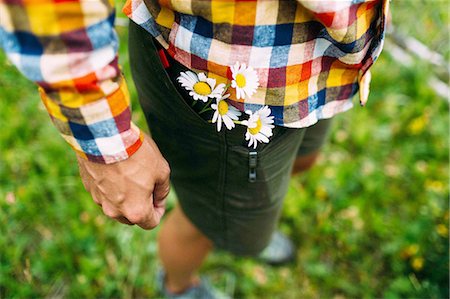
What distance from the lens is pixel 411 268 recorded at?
163 cm

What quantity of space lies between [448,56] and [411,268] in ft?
4.22

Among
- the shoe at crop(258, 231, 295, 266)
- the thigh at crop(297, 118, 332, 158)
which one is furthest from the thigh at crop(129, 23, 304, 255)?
the shoe at crop(258, 231, 295, 266)

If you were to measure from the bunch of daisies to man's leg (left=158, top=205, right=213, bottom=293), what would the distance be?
0.54m

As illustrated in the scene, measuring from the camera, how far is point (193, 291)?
161 cm

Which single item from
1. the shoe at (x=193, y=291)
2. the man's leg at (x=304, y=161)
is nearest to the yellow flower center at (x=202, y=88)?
the man's leg at (x=304, y=161)

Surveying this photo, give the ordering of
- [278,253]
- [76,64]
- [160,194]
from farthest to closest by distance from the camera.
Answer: [278,253]
[160,194]
[76,64]

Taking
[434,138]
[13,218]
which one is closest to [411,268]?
[434,138]

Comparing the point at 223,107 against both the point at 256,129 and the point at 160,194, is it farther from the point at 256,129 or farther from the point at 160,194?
the point at 160,194

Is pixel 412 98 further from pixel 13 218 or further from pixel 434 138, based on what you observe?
pixel 13 218

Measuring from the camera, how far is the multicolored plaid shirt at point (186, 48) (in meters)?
0.62

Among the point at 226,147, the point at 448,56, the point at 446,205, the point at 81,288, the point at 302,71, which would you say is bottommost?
the point at 81,288

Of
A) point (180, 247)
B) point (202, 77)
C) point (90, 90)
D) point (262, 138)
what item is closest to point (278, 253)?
point (180, 247)

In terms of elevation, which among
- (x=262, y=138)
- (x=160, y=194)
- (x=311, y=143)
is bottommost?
(x=311, y=143)

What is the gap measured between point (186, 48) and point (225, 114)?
0.13 m
